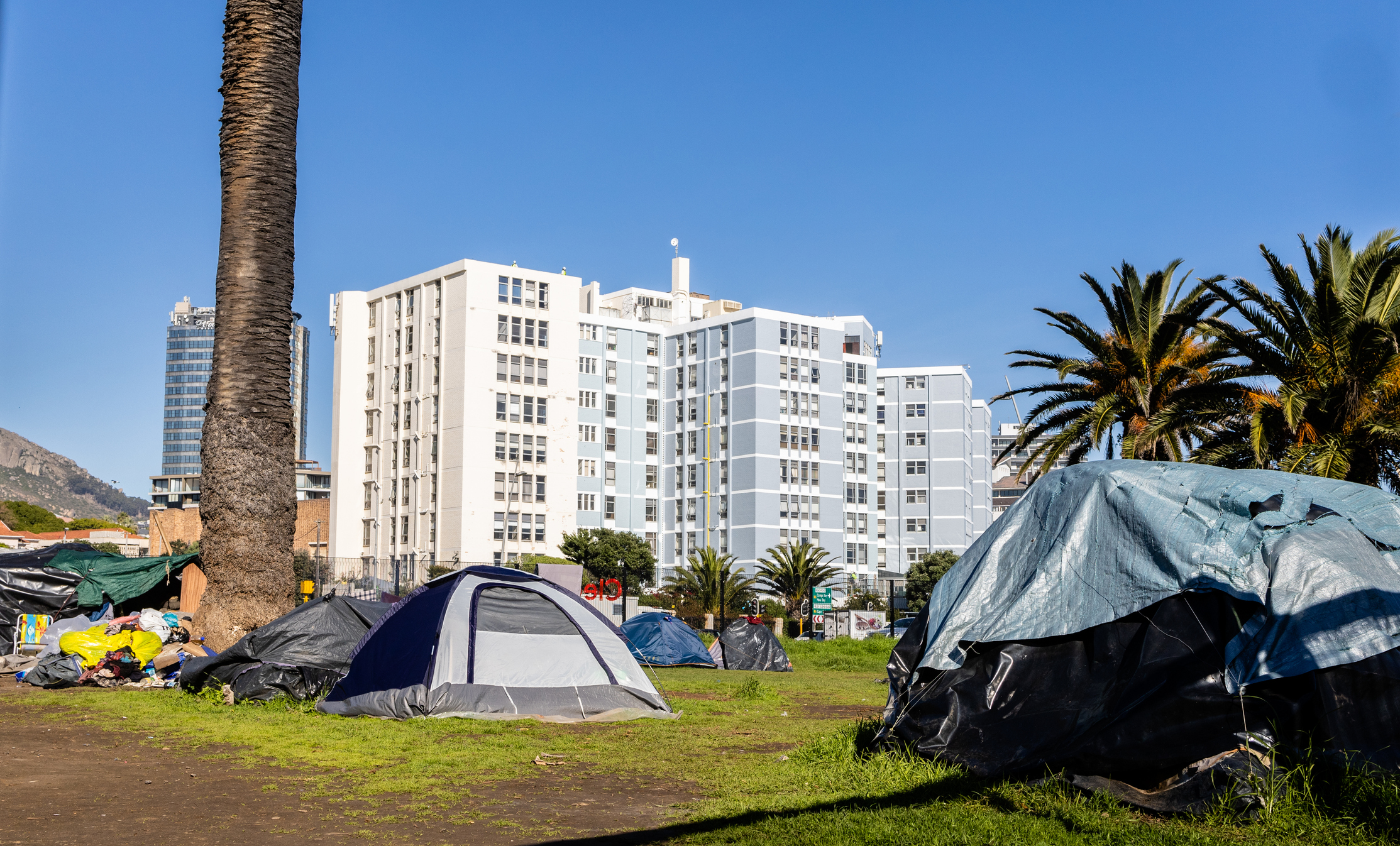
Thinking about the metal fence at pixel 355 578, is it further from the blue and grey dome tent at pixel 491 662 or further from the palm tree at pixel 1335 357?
the palm tree at pixel 1335 357

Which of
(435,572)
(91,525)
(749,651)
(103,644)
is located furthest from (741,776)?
(91,525)

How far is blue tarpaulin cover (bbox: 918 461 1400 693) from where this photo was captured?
7113 mm

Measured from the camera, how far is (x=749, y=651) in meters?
27.2

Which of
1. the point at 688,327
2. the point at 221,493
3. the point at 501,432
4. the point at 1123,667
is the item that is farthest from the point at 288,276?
the point at 688,327

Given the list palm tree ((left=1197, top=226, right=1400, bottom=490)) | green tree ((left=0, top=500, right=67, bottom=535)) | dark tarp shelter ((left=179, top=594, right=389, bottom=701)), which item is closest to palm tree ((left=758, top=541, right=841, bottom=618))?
palm tree ((left=1197, top=226, right=1400, bottom=490))

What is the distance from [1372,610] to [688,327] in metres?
93.4

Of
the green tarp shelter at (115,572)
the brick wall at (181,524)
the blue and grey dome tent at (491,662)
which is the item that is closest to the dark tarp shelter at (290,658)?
the blue and grey dome tent at (491,662)

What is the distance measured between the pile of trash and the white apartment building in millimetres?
63915

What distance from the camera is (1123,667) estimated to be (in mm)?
7910

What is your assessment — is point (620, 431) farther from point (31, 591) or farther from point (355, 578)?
point (31, 591)

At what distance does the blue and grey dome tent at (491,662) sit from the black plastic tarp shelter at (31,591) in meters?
8.88

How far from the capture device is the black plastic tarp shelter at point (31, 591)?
19.5 metres

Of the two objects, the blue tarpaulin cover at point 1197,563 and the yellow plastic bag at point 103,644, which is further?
the yellow plastic bag at point 103,644

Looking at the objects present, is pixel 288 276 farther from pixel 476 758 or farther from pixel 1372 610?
pixel 1372 610
